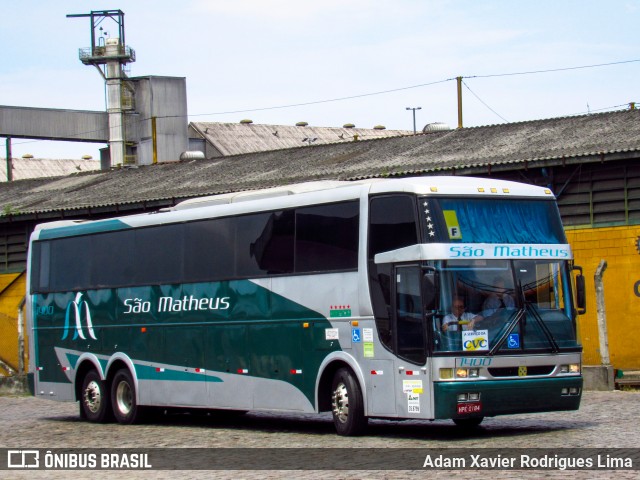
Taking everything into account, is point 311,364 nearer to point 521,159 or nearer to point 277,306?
point 277,306

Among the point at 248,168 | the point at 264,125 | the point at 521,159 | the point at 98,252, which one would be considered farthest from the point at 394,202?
the point at 264,125

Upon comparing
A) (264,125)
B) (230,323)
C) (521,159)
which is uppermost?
(264,125)

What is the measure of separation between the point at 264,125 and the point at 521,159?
61124 mm

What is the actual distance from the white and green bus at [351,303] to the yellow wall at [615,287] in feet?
32.1

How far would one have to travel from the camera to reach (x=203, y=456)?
48.2 feet

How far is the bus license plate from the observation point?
49.5 feet

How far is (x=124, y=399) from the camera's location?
70.1 feet

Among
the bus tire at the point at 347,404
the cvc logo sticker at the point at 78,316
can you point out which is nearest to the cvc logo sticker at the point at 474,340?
the bus tire at the point at 347,404

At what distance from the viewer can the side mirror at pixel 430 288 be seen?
49.8ft

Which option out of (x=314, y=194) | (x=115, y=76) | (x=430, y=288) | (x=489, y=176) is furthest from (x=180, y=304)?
(x=115, y=76)

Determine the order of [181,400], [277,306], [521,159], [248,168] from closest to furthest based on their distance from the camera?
[277,306] → [181,400] → [521,159] → [248,168]

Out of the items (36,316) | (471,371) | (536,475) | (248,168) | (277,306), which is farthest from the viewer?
(248,168)

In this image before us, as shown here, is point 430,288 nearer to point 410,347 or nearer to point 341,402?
point 410,347

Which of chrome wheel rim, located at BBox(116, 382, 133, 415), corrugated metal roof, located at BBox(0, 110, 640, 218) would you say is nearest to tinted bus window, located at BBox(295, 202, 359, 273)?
chrome wheel rim, located at BBox(116, 382, 133, 415)
